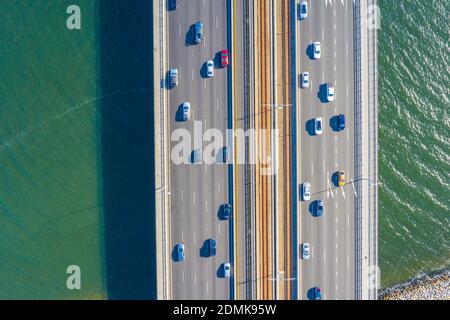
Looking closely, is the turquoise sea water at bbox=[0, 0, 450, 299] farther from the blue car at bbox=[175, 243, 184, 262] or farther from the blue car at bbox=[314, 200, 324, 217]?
the blue car at bbox=[314, 200, 324, 217]

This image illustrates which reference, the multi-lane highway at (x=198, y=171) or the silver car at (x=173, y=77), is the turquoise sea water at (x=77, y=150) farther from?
the multi-lane highway at (x=198, y=171)

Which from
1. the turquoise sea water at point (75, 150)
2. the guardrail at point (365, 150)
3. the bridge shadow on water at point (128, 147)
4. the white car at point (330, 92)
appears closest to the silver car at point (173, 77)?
the bridge shadow on water at point (128, 147)

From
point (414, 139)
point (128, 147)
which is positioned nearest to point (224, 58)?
point (128, 147)

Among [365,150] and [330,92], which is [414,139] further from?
[330,92]

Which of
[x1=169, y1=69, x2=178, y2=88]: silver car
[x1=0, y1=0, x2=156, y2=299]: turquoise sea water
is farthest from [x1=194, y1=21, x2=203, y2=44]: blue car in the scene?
[x1=0, y1=0, x2=156, y2=299]: turquoise sea water

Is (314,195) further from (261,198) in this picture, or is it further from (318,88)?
(318,88)
